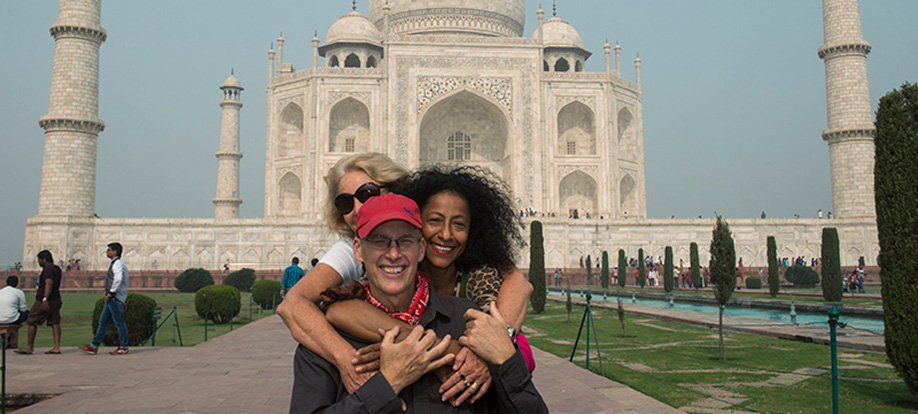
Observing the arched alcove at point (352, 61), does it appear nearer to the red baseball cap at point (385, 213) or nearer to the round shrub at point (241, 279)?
the round shrub at point (241, 279)

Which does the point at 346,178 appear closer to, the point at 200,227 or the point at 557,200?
the point at 200,227

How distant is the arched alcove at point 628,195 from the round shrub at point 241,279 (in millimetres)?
16454

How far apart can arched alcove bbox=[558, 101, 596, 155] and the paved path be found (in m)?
23.0

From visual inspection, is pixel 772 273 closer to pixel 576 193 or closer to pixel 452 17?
pixel 576 193

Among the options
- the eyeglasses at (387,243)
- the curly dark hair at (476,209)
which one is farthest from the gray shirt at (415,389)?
the curly dark hair at (476,209)

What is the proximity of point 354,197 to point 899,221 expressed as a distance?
13.3 feet

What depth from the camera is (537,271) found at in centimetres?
1257

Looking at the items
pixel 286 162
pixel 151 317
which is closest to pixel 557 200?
pixel 286 162

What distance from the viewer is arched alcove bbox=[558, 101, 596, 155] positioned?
28.7 metres

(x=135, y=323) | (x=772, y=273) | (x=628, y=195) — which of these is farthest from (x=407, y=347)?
(x=628, y=195)

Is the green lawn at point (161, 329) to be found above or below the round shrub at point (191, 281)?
below

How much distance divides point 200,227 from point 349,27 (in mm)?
11975

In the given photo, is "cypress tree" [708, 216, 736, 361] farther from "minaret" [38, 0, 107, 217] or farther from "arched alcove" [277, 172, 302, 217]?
"arched alcove" [277, 172, 302, 217]

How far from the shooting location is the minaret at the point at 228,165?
30.8m
